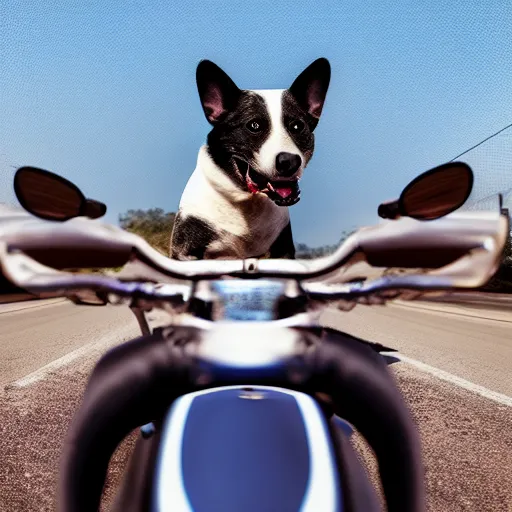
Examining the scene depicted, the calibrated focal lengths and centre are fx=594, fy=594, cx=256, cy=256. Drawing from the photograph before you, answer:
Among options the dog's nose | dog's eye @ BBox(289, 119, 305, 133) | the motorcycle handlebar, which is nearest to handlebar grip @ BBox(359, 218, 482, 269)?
the motorcycle handlebar

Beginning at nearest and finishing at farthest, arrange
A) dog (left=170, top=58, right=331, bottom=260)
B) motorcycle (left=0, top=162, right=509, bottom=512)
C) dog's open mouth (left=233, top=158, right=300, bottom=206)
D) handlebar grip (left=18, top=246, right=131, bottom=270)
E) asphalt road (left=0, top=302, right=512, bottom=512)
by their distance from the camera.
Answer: motorcycle (left=0, top=162, right=509, bottom=512), handlebar grip (left=18, top=246, right=131, bottom=270), asphalt road (left=0, top=302, right=512, bottom=512), dog's open mouth (left=233, top=158, right=300, bottom=206), dog (left=170, top=58, right=331, bottom=260)

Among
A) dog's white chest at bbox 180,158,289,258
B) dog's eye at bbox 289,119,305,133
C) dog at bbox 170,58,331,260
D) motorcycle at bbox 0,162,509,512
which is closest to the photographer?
motorcycle at bbox 0,162,509,512

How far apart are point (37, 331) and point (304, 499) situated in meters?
4.83

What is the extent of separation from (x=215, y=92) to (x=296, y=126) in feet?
1.89

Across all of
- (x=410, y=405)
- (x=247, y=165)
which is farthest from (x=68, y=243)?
(x=410, y=405)

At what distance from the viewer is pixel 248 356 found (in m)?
0.93

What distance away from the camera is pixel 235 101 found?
3871 mm

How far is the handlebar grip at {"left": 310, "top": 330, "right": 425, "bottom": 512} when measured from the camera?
993mm

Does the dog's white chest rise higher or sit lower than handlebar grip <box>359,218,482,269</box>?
higher

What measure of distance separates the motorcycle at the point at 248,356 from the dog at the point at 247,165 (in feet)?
6.73

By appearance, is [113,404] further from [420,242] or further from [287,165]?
[287,165]

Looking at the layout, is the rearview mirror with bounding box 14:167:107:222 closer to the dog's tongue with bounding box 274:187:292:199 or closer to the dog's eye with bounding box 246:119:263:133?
the dog's tongue with bounding box 274:187:292:199

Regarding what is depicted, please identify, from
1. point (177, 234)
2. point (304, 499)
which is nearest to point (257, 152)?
point (177, 234)

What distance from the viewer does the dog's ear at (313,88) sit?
3.61 metres
